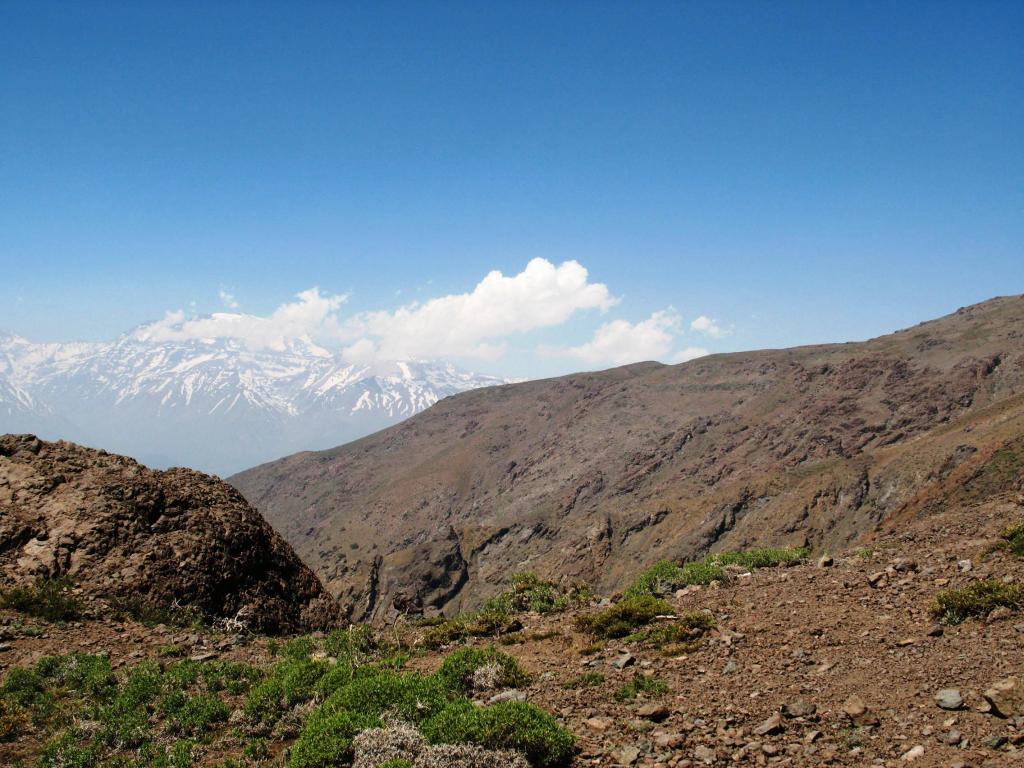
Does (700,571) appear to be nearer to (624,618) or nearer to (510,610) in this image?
(624,618)

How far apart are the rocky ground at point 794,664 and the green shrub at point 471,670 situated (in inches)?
14.3

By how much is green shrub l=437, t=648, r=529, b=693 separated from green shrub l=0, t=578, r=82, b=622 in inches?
348

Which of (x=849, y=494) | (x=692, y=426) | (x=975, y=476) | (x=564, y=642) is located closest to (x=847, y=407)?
(x=692, y=426)

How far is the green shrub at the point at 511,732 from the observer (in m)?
7.02

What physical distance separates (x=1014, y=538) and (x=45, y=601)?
1969 centimetres

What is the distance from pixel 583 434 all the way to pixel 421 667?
491 ft

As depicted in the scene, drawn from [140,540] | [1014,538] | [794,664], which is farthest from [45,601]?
[1014,538]

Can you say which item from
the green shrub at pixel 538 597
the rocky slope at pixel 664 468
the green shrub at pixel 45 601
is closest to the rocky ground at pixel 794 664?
the green shrub at pixel 45 601

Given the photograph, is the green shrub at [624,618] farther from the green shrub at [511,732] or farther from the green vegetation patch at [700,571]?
the green shrub at [511,732]

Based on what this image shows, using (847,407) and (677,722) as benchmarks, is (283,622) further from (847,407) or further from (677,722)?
(847,407)

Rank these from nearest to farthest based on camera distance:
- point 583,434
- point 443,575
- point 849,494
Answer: point 849,494, point 443,575, point 583,434

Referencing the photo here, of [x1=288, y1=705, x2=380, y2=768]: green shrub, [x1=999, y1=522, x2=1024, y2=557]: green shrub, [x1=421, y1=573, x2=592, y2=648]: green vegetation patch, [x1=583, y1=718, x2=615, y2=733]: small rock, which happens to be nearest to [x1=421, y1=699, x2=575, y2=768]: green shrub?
[x1=583, y1=718, x2=615, y2=733]: small rock

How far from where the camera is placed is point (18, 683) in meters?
10.3

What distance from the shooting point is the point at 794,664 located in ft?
30.5
